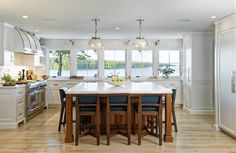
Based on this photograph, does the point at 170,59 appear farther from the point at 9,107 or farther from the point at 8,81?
the point at 9,107

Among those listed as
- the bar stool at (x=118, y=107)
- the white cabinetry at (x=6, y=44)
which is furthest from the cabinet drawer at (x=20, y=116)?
the bar stool at (x=118, y=107)

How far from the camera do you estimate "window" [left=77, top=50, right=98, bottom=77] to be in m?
9.87

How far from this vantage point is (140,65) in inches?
392

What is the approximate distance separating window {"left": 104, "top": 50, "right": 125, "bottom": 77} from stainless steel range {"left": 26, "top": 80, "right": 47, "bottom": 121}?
2.29 metres

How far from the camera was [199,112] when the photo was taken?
26.0 ft

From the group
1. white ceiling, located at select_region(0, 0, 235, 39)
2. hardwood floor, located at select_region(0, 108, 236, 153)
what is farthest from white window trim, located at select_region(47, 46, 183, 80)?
hardwood floor, located at select_region(0, 108, 236, 153)

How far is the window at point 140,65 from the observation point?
9.94 meters

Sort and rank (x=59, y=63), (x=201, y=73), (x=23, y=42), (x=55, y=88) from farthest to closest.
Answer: (x=59, y=63) < (x=55, y=88) < (x=201, y=73) < (x=23, y=42)

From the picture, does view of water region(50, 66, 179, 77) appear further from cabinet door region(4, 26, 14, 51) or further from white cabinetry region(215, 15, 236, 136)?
white cabinetry region(215, 15, 236, 136)

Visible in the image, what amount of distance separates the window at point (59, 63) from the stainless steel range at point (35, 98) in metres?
1.09

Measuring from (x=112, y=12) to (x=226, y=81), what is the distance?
266 centimetres

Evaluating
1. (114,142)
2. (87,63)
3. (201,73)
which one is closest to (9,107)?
(114,142)

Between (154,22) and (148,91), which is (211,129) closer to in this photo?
(148,91)

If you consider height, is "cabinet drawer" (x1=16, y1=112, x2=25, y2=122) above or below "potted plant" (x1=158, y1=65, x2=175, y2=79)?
below
